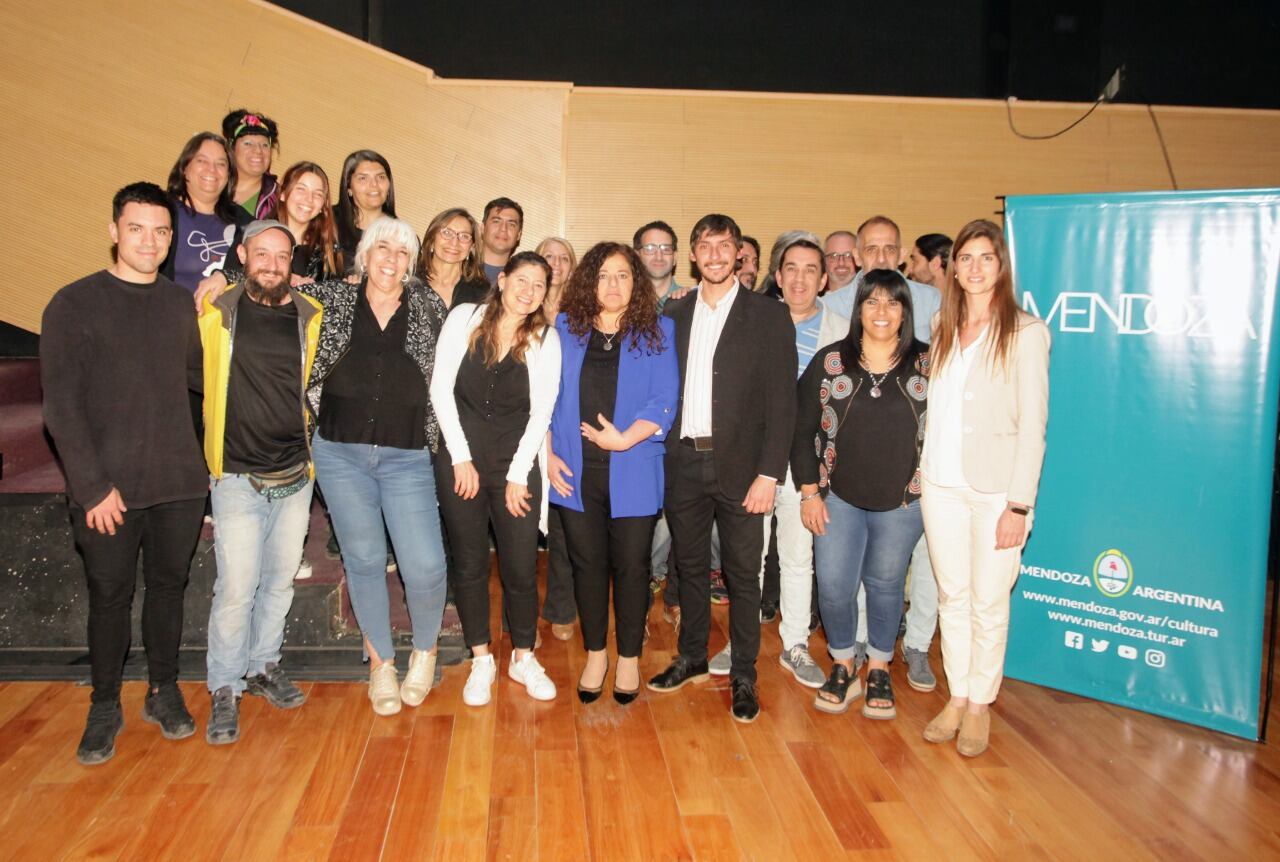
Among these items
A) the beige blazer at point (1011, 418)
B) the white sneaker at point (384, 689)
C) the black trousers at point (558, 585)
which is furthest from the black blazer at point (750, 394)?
the white sneaker at point (384, 689)

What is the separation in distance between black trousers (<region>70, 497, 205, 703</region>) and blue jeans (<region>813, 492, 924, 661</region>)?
7.28ft

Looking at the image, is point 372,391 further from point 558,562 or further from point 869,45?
point 869,45

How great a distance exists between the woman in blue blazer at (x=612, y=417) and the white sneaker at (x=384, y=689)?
79cm

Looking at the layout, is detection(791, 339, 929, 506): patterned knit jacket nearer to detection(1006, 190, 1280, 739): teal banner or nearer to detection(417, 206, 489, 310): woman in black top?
detection(1006, 190, 1280, 739): teal banner

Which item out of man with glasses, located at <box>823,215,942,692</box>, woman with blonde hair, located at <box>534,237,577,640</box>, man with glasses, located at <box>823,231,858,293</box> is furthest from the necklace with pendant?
woman with blonde hair, located at <box>534,237,577,640</box>

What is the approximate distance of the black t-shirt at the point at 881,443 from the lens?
112 inches

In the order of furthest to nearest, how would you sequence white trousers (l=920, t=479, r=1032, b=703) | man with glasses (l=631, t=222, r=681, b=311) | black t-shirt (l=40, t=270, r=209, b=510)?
man with glasses (l=631, t=222, r=681, b=311)
white trousers (l=920, t=479, r=1032, b=703)
black t-shirt (l=40, t=270, r=209, b=510)

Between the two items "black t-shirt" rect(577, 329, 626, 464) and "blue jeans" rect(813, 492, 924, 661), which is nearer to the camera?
"black t-shirt" rect(577, 329, 626, 464)

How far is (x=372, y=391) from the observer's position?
2736 mm

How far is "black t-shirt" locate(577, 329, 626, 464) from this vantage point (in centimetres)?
282

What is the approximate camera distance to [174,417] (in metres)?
2.62

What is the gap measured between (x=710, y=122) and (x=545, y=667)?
3.89 m

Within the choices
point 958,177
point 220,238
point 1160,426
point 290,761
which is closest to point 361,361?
point 220,238

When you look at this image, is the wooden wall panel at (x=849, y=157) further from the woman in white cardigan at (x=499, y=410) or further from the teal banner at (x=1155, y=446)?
the woman in white cardigan at (x=499, y=410)
